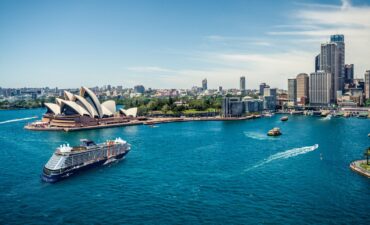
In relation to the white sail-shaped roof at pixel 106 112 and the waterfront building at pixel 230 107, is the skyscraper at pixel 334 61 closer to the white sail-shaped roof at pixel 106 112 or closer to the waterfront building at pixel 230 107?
the waterfront building at pixel 230 107

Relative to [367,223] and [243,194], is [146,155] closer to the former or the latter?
[243,194]

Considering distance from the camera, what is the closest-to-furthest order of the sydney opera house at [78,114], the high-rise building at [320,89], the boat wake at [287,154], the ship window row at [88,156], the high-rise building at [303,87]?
the ship window row at [88,156], the boat wake at [287,154], the sydney opera house at [78,114], the high-rise building at [320,89], the high-rise building at [303,87]

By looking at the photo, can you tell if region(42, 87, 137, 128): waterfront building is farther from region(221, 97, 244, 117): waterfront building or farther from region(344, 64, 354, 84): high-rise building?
region(344, 64, 354, 84): high-rise building

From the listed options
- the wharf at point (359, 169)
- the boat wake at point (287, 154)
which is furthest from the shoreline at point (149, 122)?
the wharf at point (359, 169)

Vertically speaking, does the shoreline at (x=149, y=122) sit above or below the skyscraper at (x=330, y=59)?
below

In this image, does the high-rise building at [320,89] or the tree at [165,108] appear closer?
the tree at [165,108]

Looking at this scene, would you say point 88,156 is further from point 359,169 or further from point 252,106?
point 252,106

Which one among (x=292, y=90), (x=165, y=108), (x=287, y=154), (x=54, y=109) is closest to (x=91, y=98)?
(x=54, y=109)
